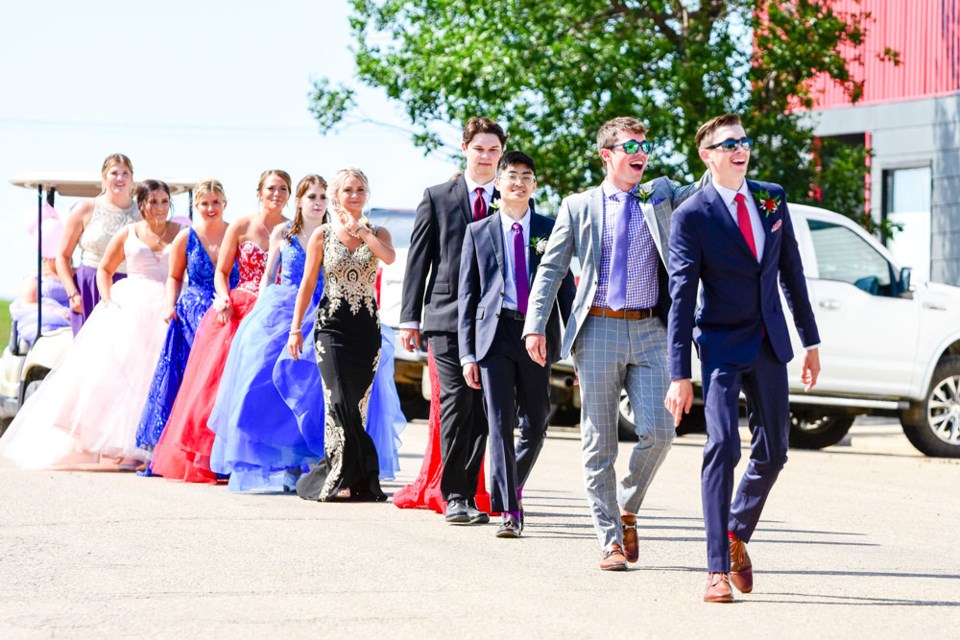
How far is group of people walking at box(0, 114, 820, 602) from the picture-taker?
675 cm

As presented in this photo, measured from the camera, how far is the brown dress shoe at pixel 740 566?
6723 mm

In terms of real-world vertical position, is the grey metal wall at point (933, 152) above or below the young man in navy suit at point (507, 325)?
above

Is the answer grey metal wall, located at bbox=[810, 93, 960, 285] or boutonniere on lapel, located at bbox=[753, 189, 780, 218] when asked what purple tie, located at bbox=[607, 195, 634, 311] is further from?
grey metal wall, located at bbox=[810, 93, 960, 285]

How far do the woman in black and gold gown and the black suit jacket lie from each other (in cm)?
102

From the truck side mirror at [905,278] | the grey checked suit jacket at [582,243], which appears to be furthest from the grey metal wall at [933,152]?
the grey checked suit jacket at [582,243]

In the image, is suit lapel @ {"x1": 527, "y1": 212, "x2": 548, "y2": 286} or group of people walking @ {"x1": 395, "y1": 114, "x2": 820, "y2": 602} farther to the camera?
suit lapel @ {"x1": 527, "y1": 212, "x2": 548, "y2": 286}

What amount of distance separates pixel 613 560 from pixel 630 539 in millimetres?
217

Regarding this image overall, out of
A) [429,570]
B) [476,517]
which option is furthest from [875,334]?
[429,570]

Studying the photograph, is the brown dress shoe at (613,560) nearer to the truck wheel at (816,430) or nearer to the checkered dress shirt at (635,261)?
the checkered dress shirt at (635,261)

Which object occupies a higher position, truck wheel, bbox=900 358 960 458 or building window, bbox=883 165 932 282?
building window, bbox=883 165 932 282

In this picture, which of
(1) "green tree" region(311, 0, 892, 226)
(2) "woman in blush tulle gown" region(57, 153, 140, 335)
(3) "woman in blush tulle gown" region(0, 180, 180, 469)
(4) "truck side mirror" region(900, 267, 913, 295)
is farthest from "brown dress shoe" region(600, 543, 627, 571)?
(1) "green tree" region(311, 0, 892, 226)

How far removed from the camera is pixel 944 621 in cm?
624

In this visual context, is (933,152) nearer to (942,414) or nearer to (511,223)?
(942,414)

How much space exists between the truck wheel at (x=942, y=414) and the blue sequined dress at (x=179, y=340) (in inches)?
277
